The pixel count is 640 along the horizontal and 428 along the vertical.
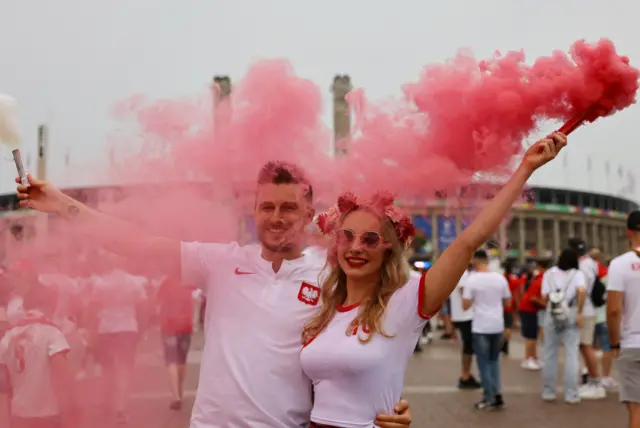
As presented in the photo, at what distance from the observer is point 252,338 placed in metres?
2.75

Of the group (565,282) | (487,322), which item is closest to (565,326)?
(565,282)

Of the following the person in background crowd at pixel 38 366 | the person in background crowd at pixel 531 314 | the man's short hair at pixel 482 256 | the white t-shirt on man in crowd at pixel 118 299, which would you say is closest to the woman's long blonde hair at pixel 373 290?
the white t-shirt on man in crowd at pixel 118 299

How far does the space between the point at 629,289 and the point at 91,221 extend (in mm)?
4267

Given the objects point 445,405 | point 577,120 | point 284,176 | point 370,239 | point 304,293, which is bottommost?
point 445,405

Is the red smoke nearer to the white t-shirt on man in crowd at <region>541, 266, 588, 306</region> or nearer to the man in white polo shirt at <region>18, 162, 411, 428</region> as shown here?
the man in white polo shirt at <region>18, 162, 411, 428</region>

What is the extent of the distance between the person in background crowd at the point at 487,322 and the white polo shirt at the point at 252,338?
5.79 metres

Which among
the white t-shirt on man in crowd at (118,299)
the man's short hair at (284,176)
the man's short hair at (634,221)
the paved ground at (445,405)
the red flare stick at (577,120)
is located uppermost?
the red flare stick at (577,120)

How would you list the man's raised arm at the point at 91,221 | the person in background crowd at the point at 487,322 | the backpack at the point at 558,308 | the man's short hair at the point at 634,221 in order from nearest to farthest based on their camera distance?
the man's raised arm at the point at 91,221 → the man's short hair at the point at 634,221 → the person in background crowd at the point at 487,322 → the backpack at the point at 558,308

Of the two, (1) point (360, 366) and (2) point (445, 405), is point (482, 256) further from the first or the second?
(1) point (360, 366)

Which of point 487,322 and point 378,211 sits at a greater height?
point 378,211

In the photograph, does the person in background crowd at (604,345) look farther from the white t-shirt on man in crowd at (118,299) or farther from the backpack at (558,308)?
the white t-shirt on man in crowd at (118,299)

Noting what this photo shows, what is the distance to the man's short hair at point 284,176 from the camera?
118 inches

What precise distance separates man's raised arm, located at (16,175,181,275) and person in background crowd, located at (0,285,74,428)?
49.2 inches

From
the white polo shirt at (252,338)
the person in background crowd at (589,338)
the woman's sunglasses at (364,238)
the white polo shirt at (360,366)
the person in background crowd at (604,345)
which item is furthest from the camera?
the person in background crowd at (604,345)
